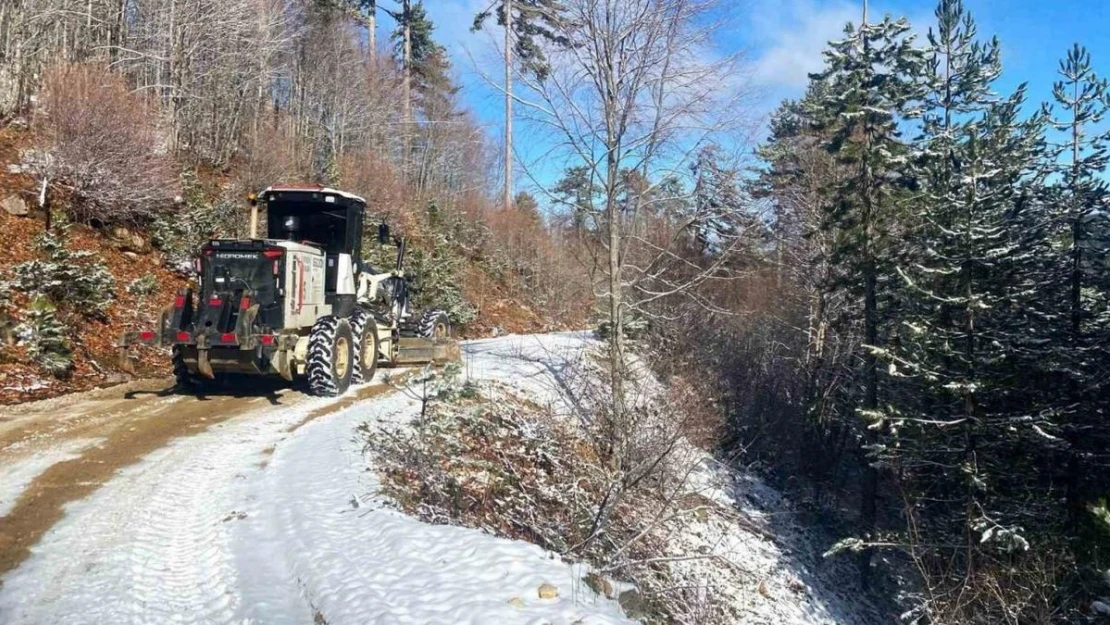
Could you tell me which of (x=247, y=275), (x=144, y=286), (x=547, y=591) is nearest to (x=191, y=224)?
(x=144, y=286)

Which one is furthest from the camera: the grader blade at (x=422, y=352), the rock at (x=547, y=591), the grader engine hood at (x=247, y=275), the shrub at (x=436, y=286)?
the shrub at (x=436, y=286)

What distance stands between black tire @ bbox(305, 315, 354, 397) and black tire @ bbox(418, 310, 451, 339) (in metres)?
4.47

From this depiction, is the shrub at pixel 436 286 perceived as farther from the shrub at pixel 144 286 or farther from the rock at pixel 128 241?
the shrub at pixel 144 286

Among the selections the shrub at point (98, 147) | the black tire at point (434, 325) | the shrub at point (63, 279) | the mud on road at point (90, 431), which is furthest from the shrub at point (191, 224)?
the mud on road at point (90, 431)

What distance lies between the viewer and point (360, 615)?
4.60m

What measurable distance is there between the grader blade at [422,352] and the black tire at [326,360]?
3.22 meters

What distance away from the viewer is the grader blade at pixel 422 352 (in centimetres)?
1487

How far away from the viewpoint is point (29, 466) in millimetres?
7164

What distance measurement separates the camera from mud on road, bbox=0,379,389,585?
5.99m

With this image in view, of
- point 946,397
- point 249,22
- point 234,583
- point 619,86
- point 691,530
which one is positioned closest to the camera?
point 234,583

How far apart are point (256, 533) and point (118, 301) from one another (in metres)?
11.8

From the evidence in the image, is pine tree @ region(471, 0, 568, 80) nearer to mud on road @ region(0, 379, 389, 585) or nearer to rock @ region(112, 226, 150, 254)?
mud on road @ region(0, 379, 389, 585)

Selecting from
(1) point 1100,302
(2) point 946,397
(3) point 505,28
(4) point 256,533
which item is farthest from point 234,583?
(1) point 1100,302

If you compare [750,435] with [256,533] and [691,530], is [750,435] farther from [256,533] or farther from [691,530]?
[256,533]
